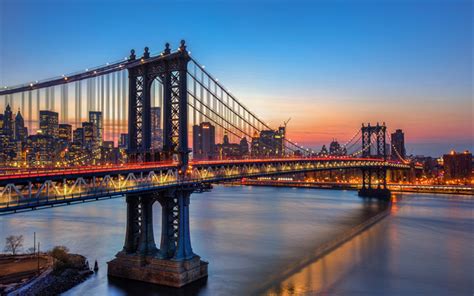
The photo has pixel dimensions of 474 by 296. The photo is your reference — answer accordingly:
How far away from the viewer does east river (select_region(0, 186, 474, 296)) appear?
2762cm

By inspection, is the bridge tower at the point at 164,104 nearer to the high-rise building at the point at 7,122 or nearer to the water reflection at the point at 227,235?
the water reflection at the point at 227,235

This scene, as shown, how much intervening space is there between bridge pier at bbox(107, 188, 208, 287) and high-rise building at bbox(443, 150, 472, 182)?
140 m

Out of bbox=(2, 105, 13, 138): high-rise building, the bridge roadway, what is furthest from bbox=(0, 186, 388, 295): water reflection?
bbox=(2, 105, 13, 138): high-rise building

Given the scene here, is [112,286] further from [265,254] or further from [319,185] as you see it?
[319,185]

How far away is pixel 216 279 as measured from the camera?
28141 millimetres

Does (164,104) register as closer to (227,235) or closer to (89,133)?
(227,235)

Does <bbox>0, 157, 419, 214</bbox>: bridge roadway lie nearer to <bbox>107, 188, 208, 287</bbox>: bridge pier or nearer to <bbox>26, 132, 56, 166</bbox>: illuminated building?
<bbox>107, 188, 208, 287</bbox>: bridge pier

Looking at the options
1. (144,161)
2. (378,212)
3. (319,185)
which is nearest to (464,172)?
(319,185)

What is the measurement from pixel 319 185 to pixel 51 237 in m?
97.5

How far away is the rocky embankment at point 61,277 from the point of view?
24.9 metres

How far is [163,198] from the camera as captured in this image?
27438 mm

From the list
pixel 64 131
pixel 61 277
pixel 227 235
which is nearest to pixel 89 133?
pixel 64 131

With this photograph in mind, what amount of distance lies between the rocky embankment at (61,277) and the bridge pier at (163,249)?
2284 mm

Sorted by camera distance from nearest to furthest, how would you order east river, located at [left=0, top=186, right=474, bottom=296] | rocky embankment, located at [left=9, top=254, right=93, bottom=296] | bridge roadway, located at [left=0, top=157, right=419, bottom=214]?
bridge roadway, located at [left=0, top=157, right=419, bottom=214] → rocky embankment, located at [left=9, top=254, right=93, bottom=296] → east river, located at [left=0, top=186, right=474, bottom=296]
